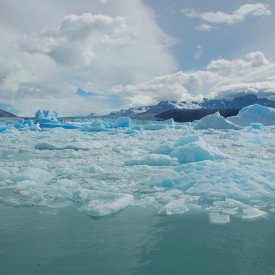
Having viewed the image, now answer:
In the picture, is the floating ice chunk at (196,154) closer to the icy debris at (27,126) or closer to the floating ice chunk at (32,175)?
the floating ice chunk at (32,175)

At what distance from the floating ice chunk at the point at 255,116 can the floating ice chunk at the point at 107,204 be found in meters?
31.4

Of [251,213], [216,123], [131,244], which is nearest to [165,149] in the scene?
[251,213]

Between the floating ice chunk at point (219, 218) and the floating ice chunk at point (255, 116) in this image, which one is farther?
the floating ice chunk at point (255, 116)

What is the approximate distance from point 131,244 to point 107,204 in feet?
4.20

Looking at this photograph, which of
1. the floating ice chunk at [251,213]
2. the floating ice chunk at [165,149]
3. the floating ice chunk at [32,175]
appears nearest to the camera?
the floating ice chunk at [251,213]

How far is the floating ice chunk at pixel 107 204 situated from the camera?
14.8 ft

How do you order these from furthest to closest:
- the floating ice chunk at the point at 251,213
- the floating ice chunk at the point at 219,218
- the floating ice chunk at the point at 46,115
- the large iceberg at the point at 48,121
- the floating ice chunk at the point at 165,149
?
the floating ice chunk at the point at 46,115
the large iceberg at the point at 48,121
the floating ice chunk at the point at 165,149
the floating ice chunk at the point at 251,213
the floating ice chunk at the point at 219,218

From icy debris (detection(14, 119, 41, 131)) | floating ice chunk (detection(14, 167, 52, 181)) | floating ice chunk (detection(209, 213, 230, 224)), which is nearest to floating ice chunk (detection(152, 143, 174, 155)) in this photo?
floating ice chunk (detection(14, 167, 52, 181))

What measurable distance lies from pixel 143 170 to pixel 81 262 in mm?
4846

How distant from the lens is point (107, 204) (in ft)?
15.5

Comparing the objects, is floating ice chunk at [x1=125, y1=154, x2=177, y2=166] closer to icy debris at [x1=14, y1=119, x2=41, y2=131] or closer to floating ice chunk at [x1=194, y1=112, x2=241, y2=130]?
icy debris at [x1=14, y1=119, x2=41, y2=131]

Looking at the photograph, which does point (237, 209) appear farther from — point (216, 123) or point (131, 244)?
point (216, 123)

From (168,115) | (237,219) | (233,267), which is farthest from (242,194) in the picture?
(168,115)

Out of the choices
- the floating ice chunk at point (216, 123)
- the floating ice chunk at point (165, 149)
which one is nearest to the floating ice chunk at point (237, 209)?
the floating ice chunk at point (165, 149)
